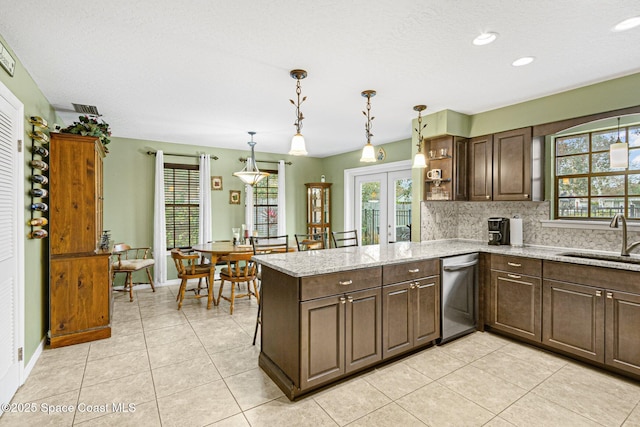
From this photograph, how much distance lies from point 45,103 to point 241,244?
9.04 feet

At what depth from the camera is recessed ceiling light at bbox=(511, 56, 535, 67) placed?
8.26 ft

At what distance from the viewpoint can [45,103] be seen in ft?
11.0

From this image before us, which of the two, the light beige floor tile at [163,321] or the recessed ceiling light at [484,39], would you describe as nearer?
the recessed ceiling light at [484,39]

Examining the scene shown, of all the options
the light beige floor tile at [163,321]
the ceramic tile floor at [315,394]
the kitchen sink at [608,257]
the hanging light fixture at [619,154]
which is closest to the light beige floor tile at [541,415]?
the ceramic tile floor at [315,394]

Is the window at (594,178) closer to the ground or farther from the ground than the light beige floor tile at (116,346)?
farther from the ground

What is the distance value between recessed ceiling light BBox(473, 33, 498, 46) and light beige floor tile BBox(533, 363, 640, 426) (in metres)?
2.52

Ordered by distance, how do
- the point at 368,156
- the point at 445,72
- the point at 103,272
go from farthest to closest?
the point at 103,272 < the point at 368,156 < the point at 445,72

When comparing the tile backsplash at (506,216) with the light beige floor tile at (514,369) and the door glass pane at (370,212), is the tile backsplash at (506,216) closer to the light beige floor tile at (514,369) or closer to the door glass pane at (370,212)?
the light beige floor tile at (514,369)

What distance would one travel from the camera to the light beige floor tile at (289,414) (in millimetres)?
2027

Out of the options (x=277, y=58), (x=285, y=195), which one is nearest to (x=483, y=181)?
(x=277, y=58)

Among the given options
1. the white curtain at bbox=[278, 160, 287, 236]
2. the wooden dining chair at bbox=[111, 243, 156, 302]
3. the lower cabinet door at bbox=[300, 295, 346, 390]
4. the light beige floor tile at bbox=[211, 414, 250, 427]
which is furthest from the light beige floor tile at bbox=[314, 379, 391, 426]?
the white curtain at bbox=[278, 160, 287, 236]

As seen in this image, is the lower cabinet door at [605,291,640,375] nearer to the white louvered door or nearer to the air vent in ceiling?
the white louvered door

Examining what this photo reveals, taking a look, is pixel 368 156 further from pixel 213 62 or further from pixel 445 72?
pixel 213 62

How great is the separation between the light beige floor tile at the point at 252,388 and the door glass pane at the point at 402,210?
348 cm
